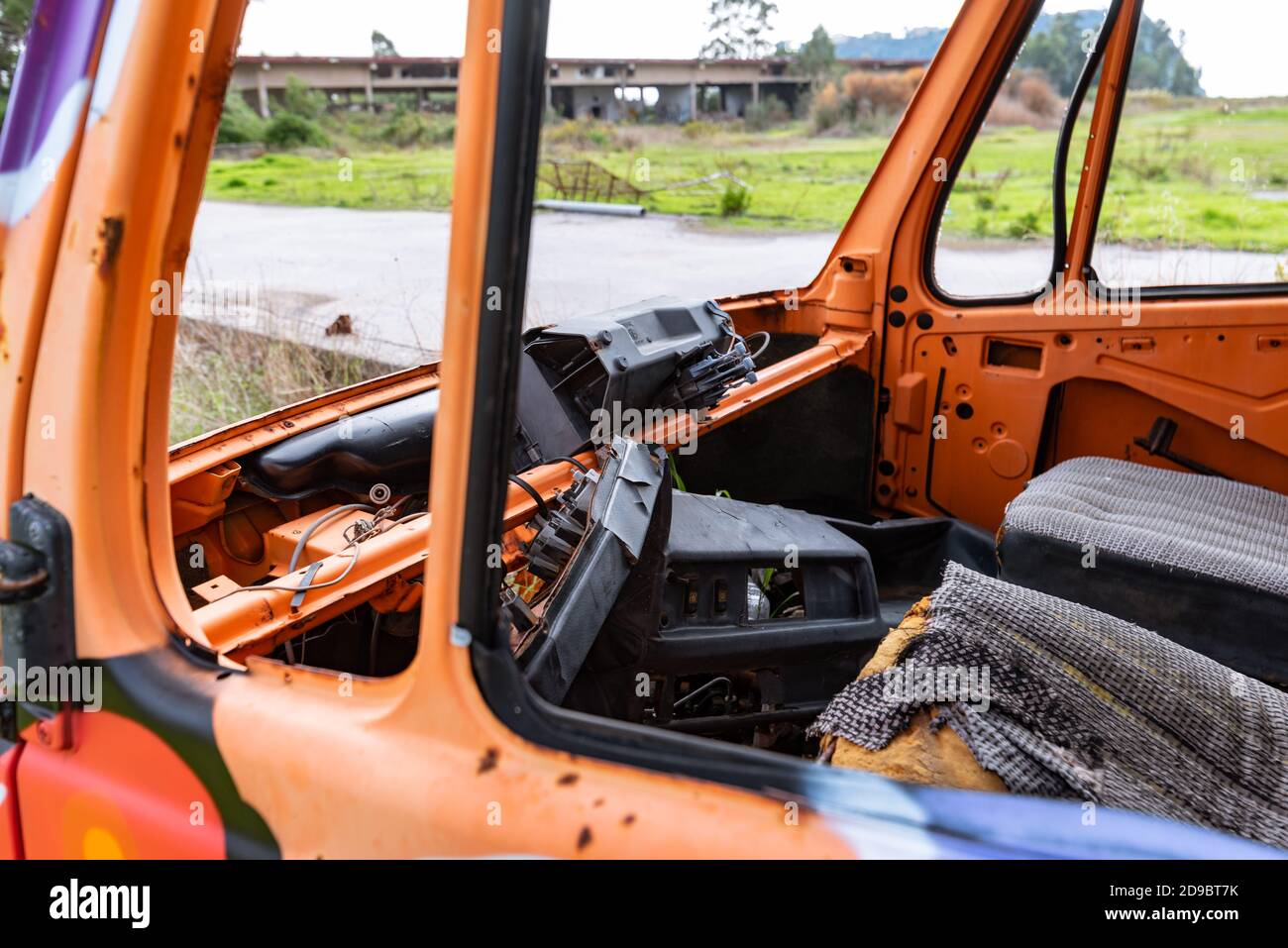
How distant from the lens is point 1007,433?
2.98 metres

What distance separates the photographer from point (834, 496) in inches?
128

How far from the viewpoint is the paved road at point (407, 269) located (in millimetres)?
6602

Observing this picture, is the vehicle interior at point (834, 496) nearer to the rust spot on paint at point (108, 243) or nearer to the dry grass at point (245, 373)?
the rust spot on paint at point (108, 243)

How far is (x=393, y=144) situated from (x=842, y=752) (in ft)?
5.35

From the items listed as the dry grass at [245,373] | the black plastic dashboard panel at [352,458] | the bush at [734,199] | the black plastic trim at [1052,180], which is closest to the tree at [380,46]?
the black plastic dashboard panel at [352,458]

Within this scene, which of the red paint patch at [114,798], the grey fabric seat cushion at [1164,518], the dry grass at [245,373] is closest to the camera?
the red paint patch at [114,798]

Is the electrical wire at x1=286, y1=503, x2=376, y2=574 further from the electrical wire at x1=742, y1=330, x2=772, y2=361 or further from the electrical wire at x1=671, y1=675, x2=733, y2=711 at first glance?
the electrical wire at x1=742, y1=330, x2=772, y2=361

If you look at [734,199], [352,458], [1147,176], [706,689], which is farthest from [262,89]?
[734,199]

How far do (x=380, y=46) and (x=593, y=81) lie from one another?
50 centimetres

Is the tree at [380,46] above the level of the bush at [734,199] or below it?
below

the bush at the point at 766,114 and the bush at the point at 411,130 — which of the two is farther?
the bush at the point at 766,114

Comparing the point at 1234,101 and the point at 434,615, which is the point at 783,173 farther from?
the point at 434,615

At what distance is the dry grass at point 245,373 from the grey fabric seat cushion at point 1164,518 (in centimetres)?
402

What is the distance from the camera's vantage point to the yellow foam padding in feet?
3.87
